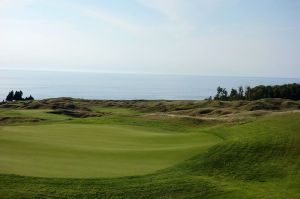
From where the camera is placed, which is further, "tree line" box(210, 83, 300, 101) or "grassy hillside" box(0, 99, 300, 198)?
"tree line" box(210, 83, 300, 101)

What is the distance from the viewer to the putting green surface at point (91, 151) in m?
19.4

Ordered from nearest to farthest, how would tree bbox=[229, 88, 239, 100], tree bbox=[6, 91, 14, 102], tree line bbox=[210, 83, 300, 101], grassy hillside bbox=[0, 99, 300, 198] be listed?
grassy hillside bbox=[0, 99, 300, 198] < tree line bbox=[210, 83, 300, 101] < tree bbox=[229, 88, 239, 100] < tree bbox=[6, 91, 14, 102]

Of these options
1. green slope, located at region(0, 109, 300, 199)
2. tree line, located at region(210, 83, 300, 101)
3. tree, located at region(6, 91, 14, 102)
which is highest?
tree line, located at region(210, 83, 300, 101)

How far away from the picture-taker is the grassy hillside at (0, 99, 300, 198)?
17625mm

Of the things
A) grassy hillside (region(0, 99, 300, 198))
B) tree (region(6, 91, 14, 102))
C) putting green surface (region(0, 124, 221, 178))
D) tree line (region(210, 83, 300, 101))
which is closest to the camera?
grassy hillside (region(0, 99, 300, 198))

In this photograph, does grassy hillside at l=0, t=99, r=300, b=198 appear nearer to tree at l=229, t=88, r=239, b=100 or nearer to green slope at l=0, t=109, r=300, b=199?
green slope at l=0, t=109, r=300, b=199

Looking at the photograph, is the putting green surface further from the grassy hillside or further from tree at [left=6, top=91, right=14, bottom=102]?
tree at [left=6, top=91, right=14, bottom=102]

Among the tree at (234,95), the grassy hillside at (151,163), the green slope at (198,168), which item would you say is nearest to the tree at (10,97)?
the tree at (234,95)

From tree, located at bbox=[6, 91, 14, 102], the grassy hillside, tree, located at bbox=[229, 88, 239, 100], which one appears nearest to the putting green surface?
the grassy hillside

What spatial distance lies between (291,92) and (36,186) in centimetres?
8333

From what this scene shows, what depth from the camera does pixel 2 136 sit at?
2633 cm

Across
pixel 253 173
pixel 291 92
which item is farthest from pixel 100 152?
pixel 291 92

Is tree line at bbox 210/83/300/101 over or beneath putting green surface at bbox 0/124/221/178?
over

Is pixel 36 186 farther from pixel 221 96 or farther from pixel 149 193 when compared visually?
pixel 221 96
